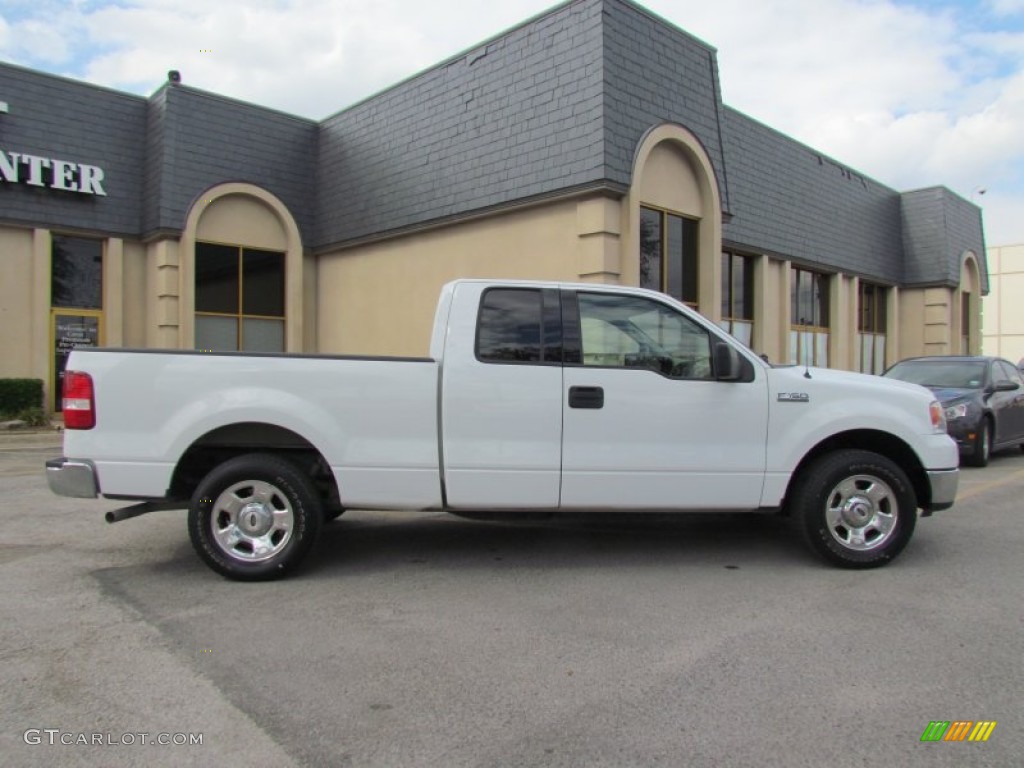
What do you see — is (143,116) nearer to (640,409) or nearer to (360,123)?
(360,123)

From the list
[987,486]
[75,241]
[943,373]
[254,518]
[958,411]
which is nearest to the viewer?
[254,518]

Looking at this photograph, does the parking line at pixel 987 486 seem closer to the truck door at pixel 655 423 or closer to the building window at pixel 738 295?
the truck door at pixel 655 423

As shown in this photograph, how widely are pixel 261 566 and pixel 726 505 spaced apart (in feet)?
10.3

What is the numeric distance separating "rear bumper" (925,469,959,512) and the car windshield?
6.13 m

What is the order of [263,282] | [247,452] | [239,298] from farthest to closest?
[263,282] < [239,298] < [247,452]

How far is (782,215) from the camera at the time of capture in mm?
17844

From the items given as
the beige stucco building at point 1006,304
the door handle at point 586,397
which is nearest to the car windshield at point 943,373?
the door handle at point 586,397

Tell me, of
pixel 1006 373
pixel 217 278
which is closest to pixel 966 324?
pixel 1006 373

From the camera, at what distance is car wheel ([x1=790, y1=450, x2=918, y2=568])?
5207 mm

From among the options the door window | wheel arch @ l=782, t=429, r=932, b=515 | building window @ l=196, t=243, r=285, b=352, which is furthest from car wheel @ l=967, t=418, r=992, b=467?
building window @ l=196, t=243, r=285, b=352

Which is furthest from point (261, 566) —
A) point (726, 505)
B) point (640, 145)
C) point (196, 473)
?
point (640, 145)

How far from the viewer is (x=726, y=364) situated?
5.11 m

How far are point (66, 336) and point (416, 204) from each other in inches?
307

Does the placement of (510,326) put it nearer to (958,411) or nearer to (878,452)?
(878,452)
